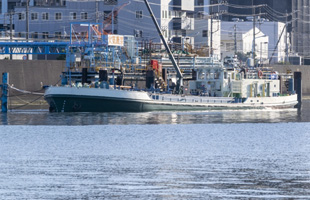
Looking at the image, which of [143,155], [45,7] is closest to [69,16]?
[45,7]

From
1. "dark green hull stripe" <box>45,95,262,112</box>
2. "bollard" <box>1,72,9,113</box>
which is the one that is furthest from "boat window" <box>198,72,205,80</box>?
"bollard" <box>1,72,9,113</box>

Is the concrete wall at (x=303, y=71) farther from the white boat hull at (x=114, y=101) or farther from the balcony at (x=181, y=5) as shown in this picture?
the white boat hull at (x=114, y=101)

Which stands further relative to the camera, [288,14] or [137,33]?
[288,14]

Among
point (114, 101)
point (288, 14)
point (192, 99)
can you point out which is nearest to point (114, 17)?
point (288, 14)

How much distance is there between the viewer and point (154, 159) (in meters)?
34.5

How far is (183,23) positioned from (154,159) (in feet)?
311

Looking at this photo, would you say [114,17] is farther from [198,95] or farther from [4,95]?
[4,95]

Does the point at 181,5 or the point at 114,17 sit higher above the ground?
the point at 181,5

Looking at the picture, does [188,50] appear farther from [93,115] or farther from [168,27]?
[168,27]

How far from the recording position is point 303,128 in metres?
54.1

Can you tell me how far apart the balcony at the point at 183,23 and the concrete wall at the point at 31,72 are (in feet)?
129

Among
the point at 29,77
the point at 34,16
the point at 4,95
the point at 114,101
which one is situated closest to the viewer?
the point at 114,101

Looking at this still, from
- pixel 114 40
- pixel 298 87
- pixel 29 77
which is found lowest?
pixel 298 87

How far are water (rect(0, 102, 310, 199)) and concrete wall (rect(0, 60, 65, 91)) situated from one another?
2718cm
